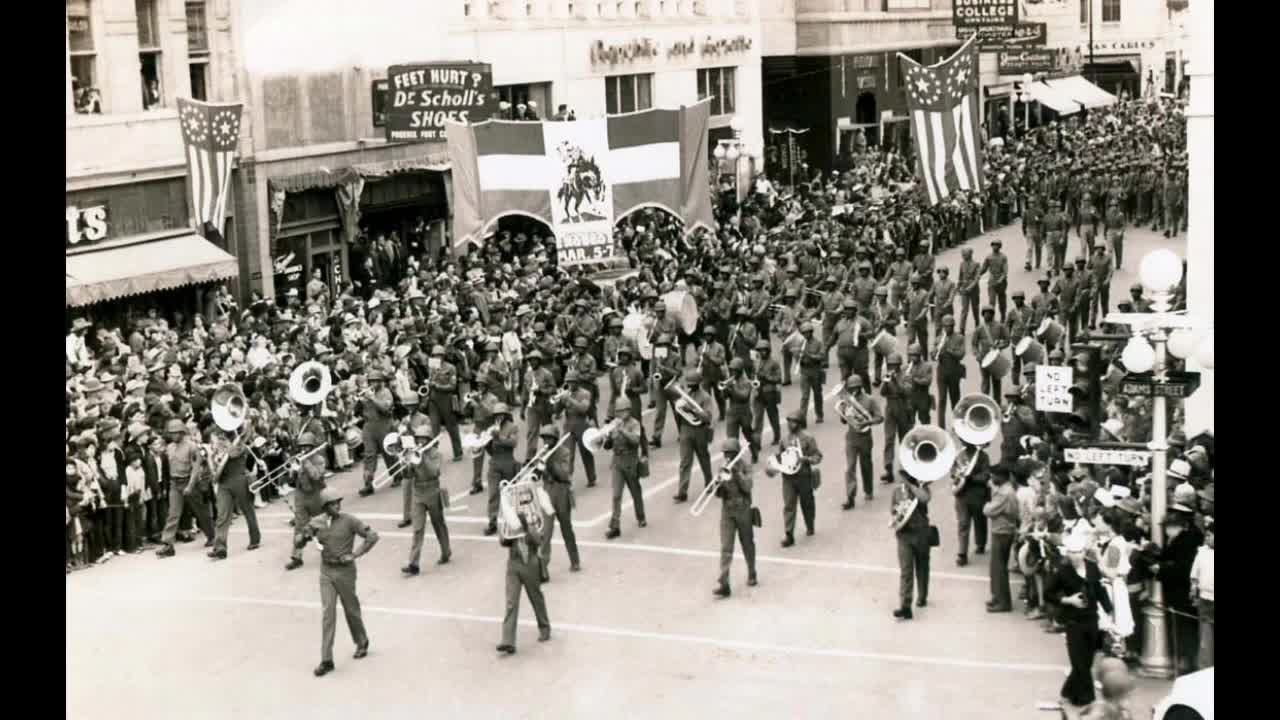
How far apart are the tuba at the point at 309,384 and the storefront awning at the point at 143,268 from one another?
22.2 ft

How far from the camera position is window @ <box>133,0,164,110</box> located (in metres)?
32.1

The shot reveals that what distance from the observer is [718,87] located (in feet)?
169

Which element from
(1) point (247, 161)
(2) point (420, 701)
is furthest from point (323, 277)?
(2) point (420, 701)

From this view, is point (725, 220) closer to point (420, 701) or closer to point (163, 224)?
point (163, 224)

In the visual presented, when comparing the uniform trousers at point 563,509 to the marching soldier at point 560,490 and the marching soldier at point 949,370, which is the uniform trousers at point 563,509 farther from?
the marching soldier at point 949,370

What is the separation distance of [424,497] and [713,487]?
3.26 meters

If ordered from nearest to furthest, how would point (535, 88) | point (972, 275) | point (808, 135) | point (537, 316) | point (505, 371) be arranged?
point (505, 371)
point (537, 316)
point (972, 275)
point (535, 88)
point (808, 135)

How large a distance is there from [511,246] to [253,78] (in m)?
6.14

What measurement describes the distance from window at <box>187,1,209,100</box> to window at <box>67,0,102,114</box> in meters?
2.66

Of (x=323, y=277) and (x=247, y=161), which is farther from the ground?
(x=247, y=161)

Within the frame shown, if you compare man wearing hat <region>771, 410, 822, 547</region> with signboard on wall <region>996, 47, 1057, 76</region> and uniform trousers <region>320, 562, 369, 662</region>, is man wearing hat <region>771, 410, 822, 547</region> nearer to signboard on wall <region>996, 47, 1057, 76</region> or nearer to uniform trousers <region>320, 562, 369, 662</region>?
uniform trousers <region>320, 562, 369, 662</region>

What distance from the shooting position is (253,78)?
34.5m

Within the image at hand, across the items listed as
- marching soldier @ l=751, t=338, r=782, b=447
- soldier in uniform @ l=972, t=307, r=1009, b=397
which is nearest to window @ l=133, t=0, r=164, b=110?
marching soldier @ l=751, t=338, r=782, b=447

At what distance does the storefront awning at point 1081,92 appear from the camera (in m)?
64.4
